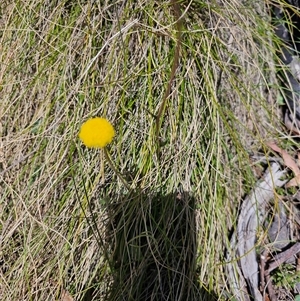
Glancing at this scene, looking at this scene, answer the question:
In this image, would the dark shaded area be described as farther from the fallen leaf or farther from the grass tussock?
the fallen leaf

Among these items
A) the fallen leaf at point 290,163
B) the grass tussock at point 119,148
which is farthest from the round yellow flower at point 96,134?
the fallen leaf at point 290,163

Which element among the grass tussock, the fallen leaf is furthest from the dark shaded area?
the fallen leaf

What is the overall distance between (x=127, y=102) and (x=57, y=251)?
526 millimetres

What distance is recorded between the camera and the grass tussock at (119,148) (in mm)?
1503

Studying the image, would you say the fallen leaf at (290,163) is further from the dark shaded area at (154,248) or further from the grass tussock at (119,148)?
the dark shaded area at (154,248)

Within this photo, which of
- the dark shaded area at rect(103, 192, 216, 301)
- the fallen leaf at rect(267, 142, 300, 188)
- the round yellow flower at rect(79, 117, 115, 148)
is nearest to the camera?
the round yellow flower at rect(79, 117, 115, 148)

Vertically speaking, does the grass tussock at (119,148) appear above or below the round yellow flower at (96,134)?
below

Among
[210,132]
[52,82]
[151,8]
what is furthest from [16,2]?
[210,132]

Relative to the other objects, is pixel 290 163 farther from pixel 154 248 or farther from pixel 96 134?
pixel 96 134

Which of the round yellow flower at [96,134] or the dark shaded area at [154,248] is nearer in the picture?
the round yellow flower at [96,134]

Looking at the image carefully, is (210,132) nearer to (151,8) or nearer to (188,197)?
(188,197)

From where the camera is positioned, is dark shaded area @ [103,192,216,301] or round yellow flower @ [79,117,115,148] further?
dark shaded area @ [103,192,216,301]

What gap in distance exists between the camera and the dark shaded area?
4.90 feet

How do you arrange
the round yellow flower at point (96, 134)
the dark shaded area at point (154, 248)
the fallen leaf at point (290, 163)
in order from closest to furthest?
the round yellow flower at point (96, 134) → the dark shaded area at point (154, 248) → the fallen leaf at point (290, 163)
